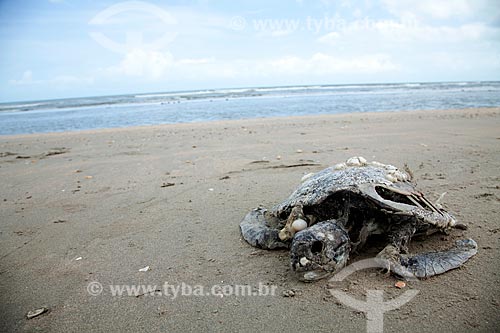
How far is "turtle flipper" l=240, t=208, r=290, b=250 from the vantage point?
3.08 meters

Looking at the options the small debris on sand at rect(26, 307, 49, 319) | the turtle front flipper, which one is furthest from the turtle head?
the small debris on sand at rect(26, 307, 49, 319)

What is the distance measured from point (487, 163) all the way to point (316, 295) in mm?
4628

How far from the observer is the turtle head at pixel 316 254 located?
8.09ft

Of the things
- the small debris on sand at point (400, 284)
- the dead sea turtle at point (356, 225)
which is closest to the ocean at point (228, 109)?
the dead sea turtle at point (356, 225)

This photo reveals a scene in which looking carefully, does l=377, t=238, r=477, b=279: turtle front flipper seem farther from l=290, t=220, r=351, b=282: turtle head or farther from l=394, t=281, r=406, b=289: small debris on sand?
l=290, t=220, r=351, b=282: turtle head

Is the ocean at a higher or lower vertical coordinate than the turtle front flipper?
higher

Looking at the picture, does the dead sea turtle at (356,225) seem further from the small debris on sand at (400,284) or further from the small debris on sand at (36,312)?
the small debris on sand at (36,312)

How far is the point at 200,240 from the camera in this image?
Result: 3391 mm

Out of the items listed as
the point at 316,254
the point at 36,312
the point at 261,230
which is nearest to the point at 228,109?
the point at 261,230

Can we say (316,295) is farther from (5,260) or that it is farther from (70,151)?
(70,151)

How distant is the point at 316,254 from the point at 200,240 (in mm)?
1366

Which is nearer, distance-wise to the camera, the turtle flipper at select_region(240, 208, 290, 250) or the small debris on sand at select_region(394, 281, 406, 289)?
the small debris on sand at select_region(394, 281, 406, 289)

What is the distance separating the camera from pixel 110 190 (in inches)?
209

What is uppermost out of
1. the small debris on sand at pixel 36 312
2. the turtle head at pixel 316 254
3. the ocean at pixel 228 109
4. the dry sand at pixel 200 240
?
the ocean at pixel 228 109
